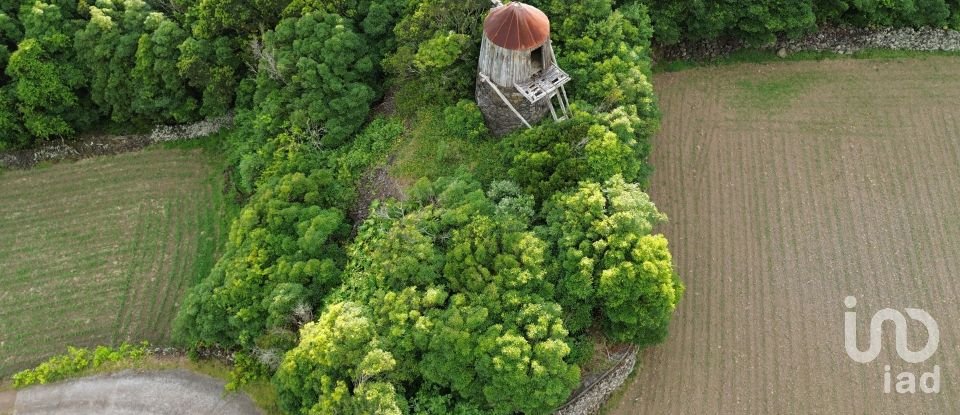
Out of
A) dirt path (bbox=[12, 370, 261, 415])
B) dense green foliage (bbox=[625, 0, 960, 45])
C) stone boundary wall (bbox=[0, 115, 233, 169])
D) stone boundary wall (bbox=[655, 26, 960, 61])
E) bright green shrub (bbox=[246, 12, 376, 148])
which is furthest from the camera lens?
stone boundary wall (bbox=[655, 26, 960, 61])

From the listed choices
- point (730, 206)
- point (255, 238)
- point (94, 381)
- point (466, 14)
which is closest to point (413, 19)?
point (466, 14)

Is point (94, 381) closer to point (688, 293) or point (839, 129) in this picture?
point (688, 293)

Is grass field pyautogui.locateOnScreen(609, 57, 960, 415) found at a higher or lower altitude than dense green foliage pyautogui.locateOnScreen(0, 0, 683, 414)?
lower

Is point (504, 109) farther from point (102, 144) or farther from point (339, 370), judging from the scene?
point (102, 144)

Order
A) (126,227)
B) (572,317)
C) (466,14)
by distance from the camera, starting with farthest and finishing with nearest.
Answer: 1. (126,227)
2. (466,14)
3. (572,317)

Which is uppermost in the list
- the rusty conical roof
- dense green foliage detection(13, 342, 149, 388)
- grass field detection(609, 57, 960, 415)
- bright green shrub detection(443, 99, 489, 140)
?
the rusty conical roof

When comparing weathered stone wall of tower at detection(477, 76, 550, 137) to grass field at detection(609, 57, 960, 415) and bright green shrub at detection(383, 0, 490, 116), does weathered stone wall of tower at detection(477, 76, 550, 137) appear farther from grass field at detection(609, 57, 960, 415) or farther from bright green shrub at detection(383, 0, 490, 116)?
grass field at detection(609, 57, 960, 415)

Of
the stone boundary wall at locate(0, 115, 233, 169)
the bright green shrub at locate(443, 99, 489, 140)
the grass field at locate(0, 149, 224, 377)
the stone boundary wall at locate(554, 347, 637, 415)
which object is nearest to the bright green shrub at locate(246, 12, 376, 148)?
the bright green shrub at locate(443, 99, 489, 140)

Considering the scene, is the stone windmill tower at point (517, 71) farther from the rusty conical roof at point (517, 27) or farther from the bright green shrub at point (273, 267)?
the bright green shrub at point (273, 267)
